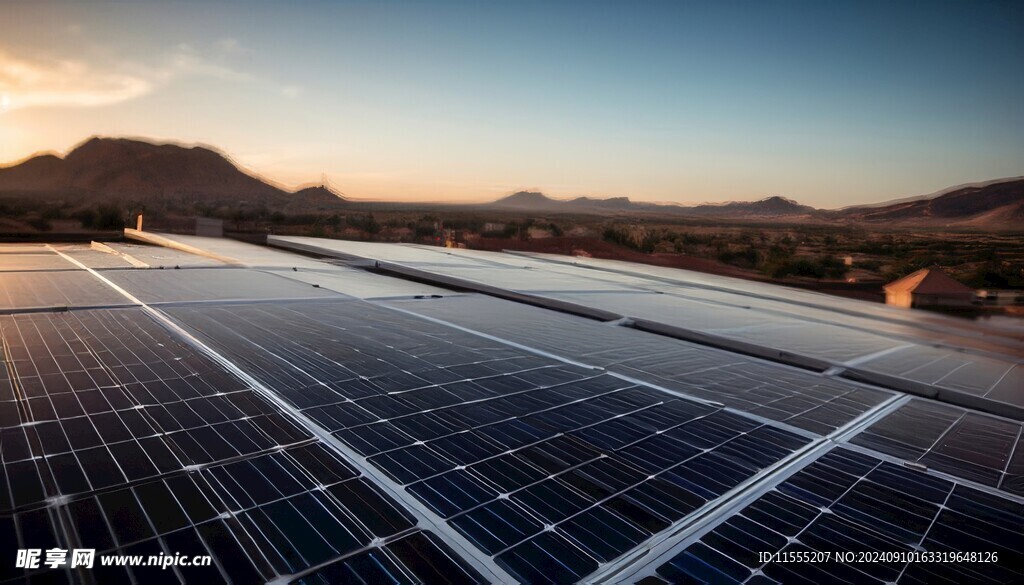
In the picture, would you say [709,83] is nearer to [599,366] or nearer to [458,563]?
[599,366]

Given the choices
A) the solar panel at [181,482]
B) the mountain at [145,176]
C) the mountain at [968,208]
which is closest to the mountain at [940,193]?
the mountain at [968,208]

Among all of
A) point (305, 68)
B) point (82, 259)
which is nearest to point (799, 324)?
point (82, 259)

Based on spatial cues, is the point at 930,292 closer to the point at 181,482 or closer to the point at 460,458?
the point at 460,458

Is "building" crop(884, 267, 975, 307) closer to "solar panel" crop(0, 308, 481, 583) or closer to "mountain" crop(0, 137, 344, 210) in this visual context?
"solar panel" crop(0, 308, 481, 583)

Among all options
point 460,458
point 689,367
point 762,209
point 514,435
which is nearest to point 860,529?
point 514,435

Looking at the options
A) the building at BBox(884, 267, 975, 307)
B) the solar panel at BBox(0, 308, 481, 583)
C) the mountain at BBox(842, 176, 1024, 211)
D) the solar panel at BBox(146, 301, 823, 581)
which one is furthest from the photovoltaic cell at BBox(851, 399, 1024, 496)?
the mountain at BBox(842, 176, 1024, 211)

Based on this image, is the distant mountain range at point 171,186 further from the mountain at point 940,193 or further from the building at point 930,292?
the building at point 930,292
